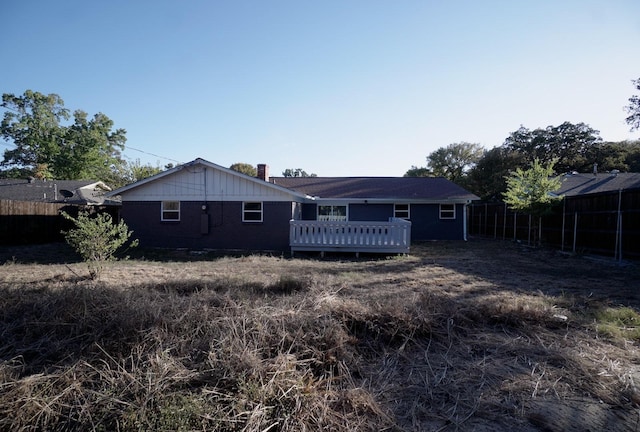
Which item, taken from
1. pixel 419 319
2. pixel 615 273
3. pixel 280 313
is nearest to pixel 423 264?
pixel 615 273

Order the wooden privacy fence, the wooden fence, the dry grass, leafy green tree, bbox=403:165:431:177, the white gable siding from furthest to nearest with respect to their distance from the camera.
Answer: leafy green tree, bbox=403:165:431:177, the wooden fence, the white gable siding, the wooden privacy fence, the dry grass

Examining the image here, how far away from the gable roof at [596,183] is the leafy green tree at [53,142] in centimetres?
4339

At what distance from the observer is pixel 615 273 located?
8664 mm

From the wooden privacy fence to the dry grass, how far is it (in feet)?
24.6

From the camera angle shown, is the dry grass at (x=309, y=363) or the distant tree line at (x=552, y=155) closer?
the dry grass at (x=309, y=363)

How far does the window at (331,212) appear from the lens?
19.2 meters

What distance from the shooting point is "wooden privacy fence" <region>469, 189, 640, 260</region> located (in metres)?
10.4

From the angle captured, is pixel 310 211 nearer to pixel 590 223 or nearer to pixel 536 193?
pixel 536 193

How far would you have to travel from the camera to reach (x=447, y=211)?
61.6 ft

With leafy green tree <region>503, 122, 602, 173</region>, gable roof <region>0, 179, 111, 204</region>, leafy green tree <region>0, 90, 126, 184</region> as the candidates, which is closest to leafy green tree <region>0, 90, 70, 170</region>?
leafy green tree <region>0, 90, 126, 184</region>

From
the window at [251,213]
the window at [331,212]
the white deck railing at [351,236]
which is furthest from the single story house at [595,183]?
the window at [251,213]

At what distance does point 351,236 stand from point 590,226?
871 centimetres

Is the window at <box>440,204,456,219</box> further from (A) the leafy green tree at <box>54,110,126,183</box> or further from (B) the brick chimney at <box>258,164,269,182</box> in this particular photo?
(A) the leafy green tree at <box>54,110,126,183</box>

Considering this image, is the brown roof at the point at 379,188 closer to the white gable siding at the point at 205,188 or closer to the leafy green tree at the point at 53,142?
the white gable siding at the point at 205,188
